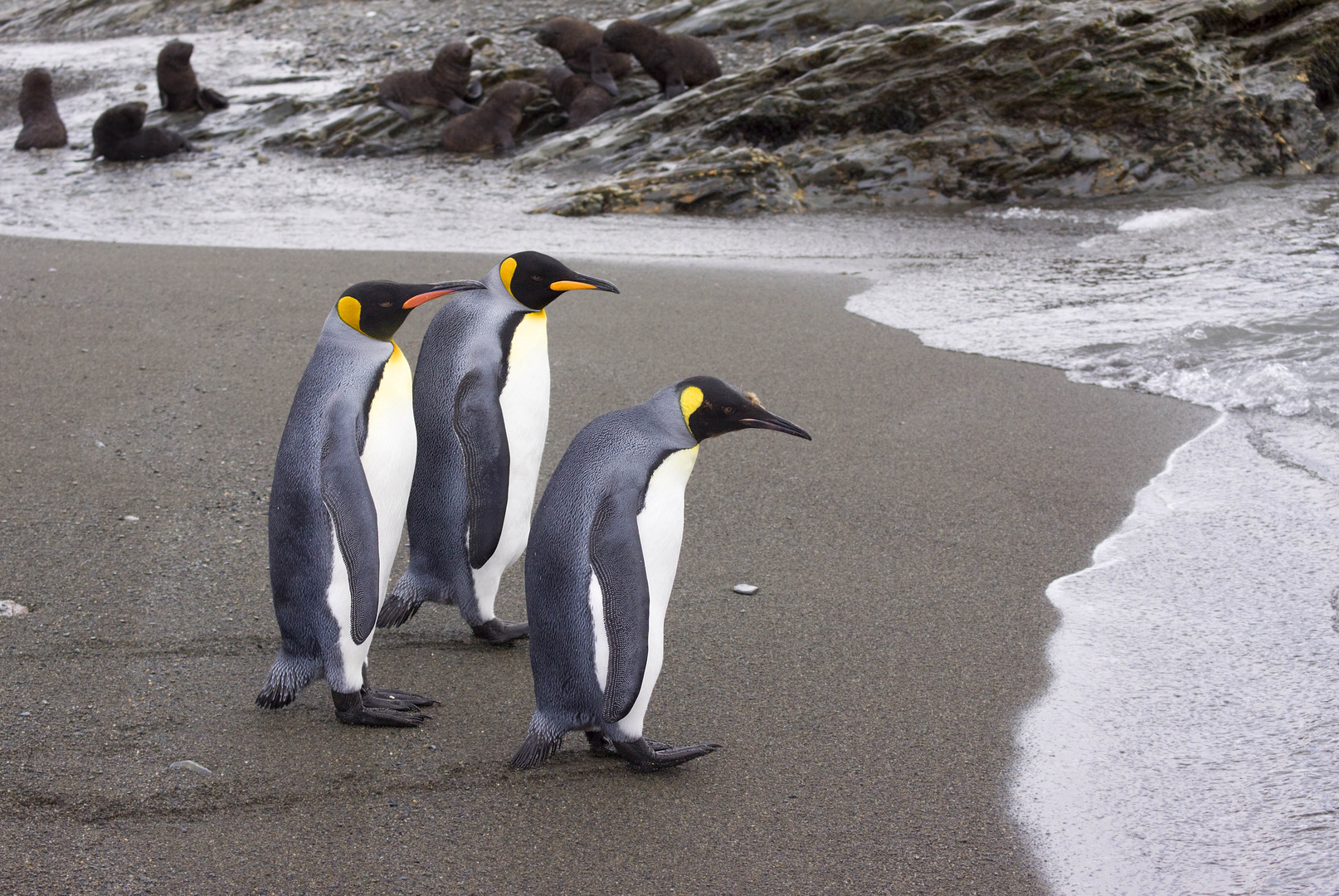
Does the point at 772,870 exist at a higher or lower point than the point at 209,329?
lower

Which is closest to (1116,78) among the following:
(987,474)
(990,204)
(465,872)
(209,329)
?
(990,204)

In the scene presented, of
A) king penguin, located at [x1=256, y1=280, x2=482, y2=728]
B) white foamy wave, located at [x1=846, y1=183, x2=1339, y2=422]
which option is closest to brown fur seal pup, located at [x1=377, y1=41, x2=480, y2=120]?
white foamy wave, located at [x1=846, y1=183, x2=1339, y2=422]

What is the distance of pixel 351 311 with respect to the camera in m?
2.65

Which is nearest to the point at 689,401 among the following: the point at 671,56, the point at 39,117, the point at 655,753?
the point at 655,753

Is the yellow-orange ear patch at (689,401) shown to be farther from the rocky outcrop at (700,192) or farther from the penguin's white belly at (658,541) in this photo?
the rocky outcrop at (700,192)

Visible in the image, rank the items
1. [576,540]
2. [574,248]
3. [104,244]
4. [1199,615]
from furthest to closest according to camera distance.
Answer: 1. [574,248]
2. [104,244]
3. [1199,615]
4. [576,540]

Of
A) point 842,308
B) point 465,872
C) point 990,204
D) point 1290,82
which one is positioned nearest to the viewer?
point 465,872

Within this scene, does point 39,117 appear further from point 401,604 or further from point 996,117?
point 401,604

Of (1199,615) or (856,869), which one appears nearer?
(856,869)

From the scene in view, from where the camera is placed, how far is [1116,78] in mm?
10289

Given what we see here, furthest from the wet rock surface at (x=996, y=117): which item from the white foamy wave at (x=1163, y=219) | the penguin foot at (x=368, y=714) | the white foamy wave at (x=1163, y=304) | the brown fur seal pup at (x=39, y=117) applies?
the penguin foot at (x=368, y=714)

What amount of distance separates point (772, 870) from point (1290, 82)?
11151 millimetres

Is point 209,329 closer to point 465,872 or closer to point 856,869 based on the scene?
point 465,872

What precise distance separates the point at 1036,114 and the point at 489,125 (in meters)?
5.82
